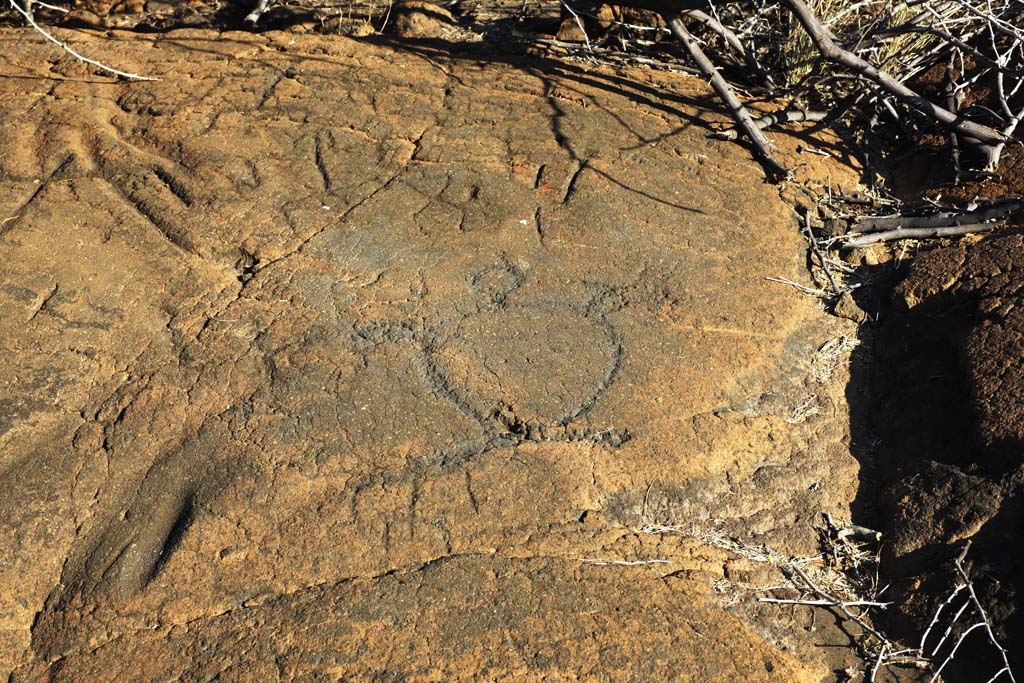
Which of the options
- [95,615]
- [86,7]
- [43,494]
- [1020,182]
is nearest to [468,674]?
[95,615]

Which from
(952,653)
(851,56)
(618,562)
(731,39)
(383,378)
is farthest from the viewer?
(731,39)

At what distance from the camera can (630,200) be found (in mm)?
3615

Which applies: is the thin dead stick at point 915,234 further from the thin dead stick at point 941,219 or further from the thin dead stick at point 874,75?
the thin dead stick at point 874,75

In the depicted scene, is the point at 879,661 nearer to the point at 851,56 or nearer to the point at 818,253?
the point at 818,253

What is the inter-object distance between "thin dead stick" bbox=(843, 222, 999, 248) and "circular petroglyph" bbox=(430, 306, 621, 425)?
1.25m

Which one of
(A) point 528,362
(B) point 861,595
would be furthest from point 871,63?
(B) point 861,595

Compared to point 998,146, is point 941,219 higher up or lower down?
lower down

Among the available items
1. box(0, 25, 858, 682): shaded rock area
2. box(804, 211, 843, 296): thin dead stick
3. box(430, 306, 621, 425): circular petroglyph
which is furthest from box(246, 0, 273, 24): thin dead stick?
box(804, 211, 843, 296): thin dead stick

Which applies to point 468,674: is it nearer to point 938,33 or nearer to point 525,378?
point 525,378

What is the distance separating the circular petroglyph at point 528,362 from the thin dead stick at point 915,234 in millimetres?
1249

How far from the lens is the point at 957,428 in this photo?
287cm

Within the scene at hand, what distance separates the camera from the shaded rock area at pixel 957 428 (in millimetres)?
2535

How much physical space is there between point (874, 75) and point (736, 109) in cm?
56

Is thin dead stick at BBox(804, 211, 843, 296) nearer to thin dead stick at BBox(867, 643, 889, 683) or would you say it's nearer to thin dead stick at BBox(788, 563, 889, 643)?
thin dead stick at BBox(788, 563, 889, 643)
